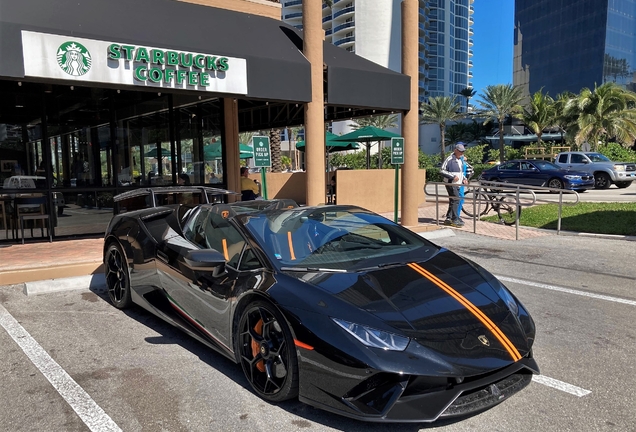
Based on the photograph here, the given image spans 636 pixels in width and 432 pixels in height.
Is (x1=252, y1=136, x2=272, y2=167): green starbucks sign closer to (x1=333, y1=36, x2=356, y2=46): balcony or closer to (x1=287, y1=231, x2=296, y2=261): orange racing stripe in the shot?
(x1=287, y1=231, x2=296, y2=261): orange racing stripe

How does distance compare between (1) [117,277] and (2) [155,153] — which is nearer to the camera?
(1) [117,277]

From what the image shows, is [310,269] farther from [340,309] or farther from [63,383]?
[63,383]

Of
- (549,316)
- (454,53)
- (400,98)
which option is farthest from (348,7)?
(549,316)

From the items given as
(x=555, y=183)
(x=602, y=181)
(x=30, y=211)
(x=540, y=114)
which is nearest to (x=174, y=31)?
(x=30, y=211)

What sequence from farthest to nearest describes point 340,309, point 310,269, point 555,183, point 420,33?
point 420,33 → point 555,183 → point 310,269 → point 340,309

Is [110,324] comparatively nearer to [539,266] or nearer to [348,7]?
[539,266]

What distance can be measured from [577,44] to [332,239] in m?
100.0

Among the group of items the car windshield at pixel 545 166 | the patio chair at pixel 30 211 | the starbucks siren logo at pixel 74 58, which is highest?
the starbucks siren logo at pixel 74 58

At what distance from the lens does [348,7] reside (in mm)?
92500

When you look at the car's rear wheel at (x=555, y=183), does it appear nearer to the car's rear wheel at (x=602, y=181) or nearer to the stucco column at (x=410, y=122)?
the car's rear wheel at (x=602, y=181)

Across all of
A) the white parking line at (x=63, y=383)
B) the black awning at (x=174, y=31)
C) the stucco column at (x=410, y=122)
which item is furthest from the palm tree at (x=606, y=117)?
the white parking line at (x=63, y=383)

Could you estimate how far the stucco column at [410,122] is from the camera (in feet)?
33.6

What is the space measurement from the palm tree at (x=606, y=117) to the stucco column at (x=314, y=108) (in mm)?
29497

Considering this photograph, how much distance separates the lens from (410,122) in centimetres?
1049
